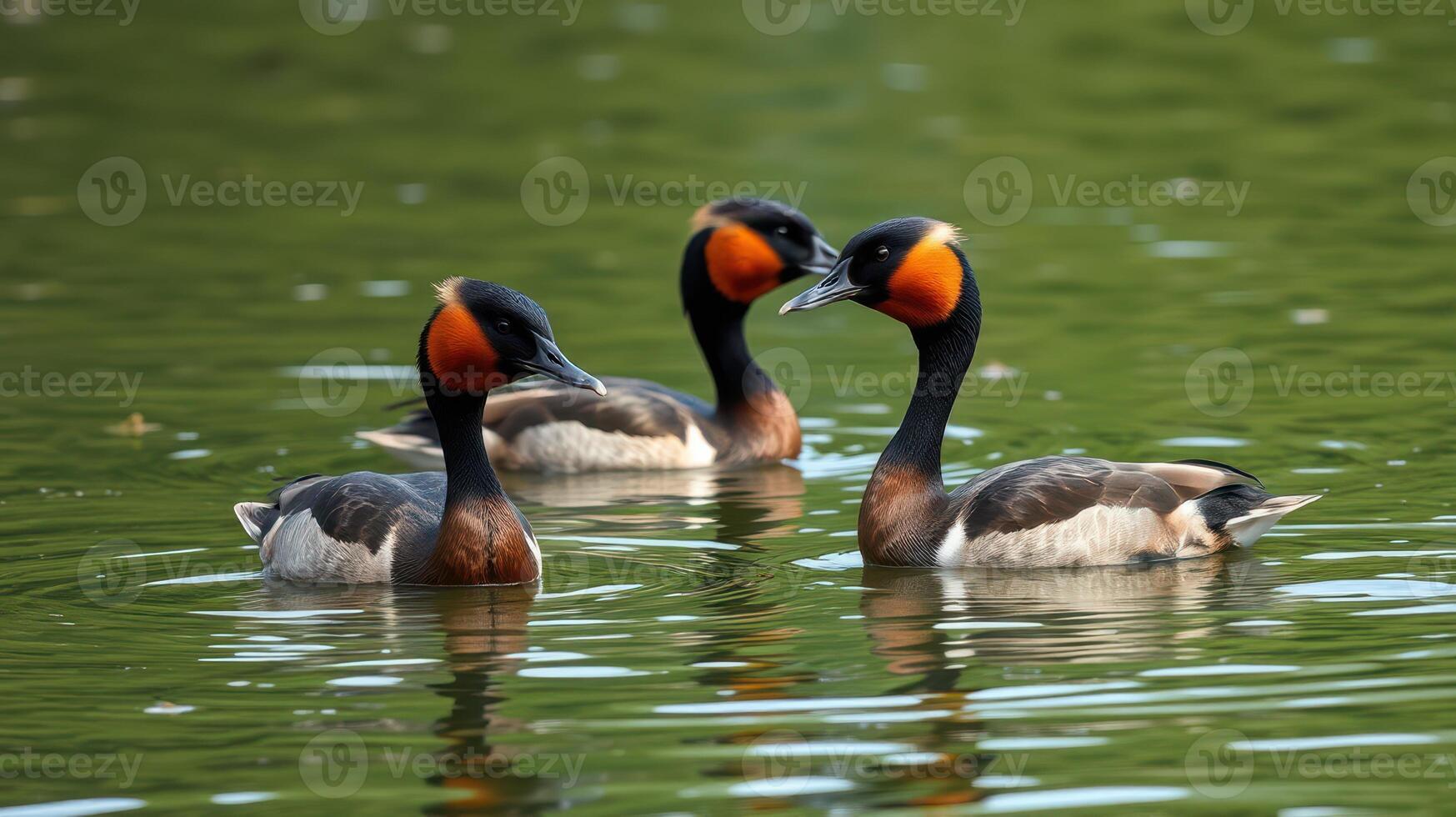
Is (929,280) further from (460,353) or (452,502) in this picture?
(452,502)

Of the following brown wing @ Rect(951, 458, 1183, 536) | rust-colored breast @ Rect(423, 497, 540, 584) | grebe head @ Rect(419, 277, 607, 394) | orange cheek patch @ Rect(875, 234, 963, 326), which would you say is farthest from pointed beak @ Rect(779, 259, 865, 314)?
rust-colored breast @ Rect(423, 497, 540, 584)

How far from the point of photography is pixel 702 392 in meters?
17.3

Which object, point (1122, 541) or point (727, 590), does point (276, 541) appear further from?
point (1122, 541)

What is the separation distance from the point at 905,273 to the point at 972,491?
48.6 inches

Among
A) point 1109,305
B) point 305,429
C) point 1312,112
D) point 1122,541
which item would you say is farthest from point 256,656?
point 1312,112

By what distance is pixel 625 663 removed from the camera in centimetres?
938

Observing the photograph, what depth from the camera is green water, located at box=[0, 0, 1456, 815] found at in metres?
8.17

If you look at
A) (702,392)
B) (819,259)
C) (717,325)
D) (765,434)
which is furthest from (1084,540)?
(702,392)

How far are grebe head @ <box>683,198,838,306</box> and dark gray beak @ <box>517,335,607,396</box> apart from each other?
4.66m

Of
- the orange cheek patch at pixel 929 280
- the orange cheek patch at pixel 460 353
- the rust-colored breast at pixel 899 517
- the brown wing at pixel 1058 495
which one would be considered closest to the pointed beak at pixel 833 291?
the orange cheek patch at pixel 929 280

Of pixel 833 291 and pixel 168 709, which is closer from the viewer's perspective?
pixel 168 709

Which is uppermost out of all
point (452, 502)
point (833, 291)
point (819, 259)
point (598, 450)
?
point (819, 259)

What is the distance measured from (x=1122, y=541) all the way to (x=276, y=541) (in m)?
4.56

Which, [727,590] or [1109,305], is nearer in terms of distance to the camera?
[727,590]
